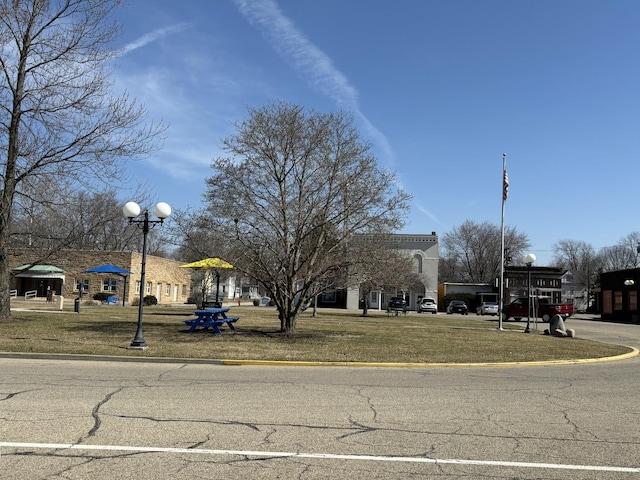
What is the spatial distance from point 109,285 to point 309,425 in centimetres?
4702

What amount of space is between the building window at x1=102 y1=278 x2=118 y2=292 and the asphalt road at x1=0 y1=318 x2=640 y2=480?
4026 cm

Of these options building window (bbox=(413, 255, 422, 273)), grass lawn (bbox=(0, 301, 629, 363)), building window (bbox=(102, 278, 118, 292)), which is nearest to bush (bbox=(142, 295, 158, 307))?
building window (bbox=(102, 278, 118, 292))

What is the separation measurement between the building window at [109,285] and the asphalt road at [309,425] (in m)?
40.3

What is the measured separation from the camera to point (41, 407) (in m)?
7.33

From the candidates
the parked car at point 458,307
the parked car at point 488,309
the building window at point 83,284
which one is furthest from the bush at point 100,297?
the parked car at point 488,309

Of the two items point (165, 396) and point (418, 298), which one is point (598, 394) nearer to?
point (165, 396)

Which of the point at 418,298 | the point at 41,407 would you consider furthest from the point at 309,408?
the point at 418,298

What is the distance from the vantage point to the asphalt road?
4.98 m

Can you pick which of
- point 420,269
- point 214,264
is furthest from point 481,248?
point 214,264

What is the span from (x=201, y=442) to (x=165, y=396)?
285 cm

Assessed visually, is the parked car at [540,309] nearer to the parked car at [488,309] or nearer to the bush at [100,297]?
the parked car at [488,309]

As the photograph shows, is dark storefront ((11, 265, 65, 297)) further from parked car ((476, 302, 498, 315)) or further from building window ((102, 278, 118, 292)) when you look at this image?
parked car ((476, 302, 498, 315))

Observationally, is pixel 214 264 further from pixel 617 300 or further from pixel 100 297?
pixel 617 300

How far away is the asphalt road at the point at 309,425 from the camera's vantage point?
4980 mm
